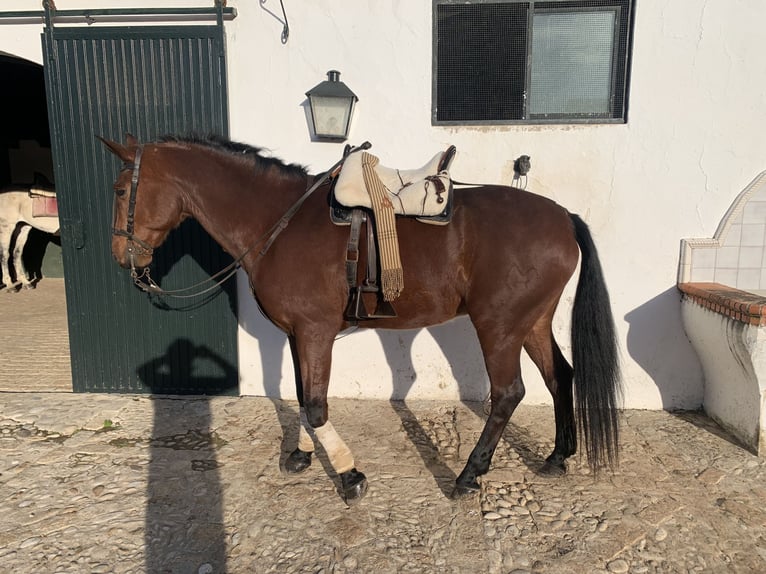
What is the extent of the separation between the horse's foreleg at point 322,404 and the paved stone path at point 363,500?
11 centimetres

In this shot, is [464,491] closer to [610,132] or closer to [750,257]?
[610,132]

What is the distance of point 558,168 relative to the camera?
3488mm

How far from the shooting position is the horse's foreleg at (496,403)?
2.44m

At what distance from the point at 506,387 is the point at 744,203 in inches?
101

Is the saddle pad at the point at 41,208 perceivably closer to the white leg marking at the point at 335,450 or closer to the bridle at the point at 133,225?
the bridle at the point at 133,225

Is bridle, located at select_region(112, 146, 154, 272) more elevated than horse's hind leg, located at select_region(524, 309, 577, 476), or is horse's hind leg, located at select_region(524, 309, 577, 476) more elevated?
bridle, located at select_region(112, 146, 154, 272)

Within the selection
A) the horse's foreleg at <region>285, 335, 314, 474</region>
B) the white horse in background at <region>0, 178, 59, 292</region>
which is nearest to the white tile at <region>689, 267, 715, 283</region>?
the horse's foreleg at <region>285, 335, 314, 474</region>

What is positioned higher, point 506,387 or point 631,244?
point 631,244

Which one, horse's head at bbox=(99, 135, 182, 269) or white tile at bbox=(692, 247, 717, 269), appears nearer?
horse's head at bbox=(99, 135, 182, 269)

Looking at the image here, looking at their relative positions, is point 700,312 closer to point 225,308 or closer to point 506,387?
point 506,387

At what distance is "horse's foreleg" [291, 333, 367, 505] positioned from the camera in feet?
7.86

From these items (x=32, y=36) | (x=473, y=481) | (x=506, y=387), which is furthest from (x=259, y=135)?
(x=473, y=481)

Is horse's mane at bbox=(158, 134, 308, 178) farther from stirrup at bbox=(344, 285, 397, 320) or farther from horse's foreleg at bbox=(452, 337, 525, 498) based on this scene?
horse's foreleg at bbox=(452, 337, 525, 498)

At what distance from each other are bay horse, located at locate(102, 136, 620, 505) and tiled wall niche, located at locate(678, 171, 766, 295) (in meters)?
1.38
